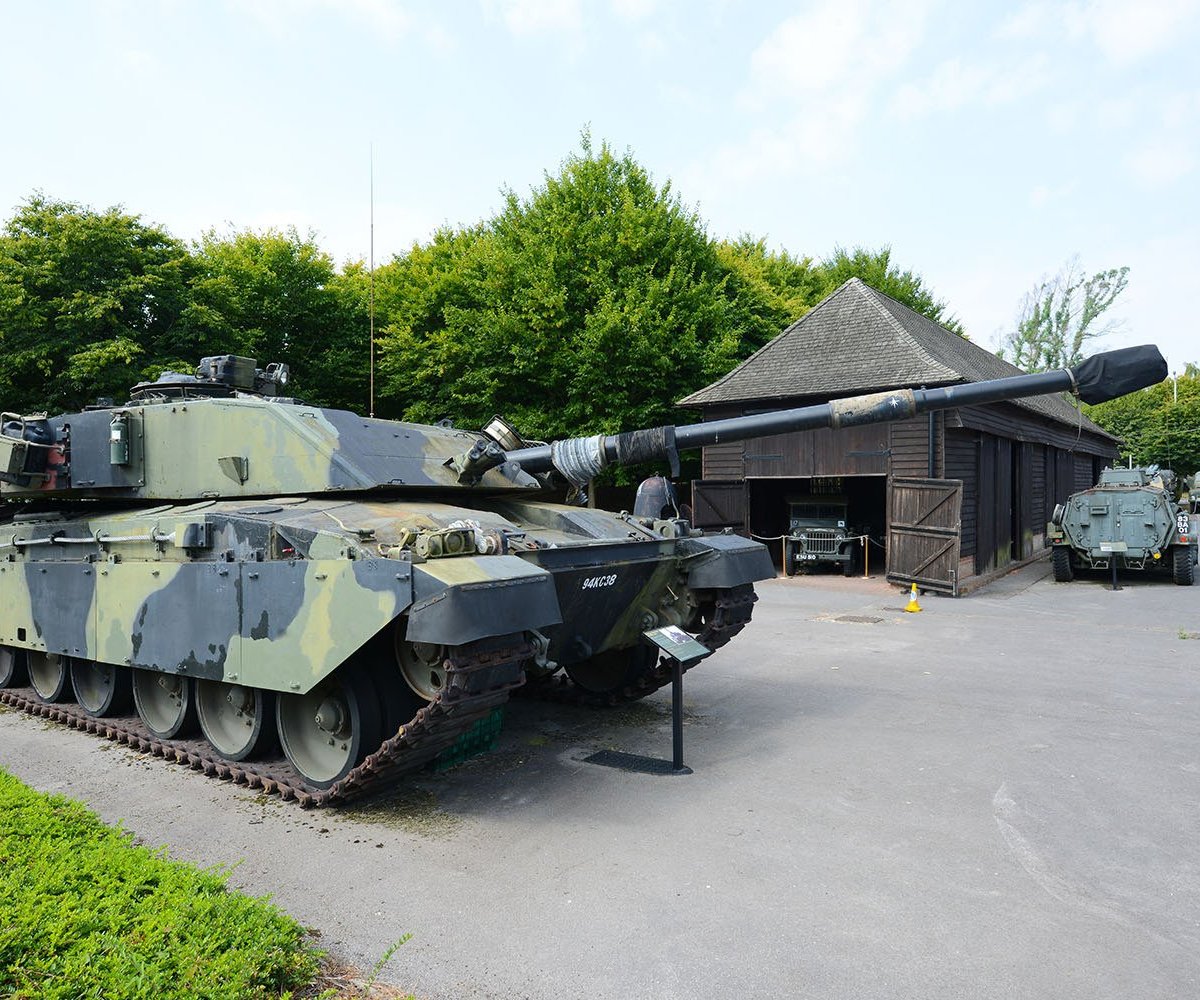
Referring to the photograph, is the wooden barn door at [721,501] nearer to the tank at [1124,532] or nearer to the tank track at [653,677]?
the tank at [1124,532]

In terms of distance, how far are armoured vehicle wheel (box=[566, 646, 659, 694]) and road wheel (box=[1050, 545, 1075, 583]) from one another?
1291 cm

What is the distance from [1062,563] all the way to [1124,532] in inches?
52.2

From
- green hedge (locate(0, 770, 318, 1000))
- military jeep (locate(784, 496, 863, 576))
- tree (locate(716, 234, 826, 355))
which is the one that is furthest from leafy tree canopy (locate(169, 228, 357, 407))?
green hedge (locate(0, 770, 318, 1000))

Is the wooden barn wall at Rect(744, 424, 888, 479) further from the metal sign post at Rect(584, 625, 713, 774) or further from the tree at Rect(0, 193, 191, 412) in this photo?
the tree at Rect(0, 193, 191, 412)

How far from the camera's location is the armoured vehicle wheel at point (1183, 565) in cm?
1720

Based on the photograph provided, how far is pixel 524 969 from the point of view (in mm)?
3875

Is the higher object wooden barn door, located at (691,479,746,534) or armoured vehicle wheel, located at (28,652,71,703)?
wooden barn door, located at (691,479,746,534)

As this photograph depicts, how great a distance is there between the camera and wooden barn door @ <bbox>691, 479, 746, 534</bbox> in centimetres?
2077

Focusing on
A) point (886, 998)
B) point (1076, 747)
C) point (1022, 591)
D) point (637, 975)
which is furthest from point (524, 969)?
point (1022, 591)

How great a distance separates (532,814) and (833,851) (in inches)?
72.1

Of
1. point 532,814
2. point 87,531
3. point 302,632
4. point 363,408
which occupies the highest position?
point 363,408

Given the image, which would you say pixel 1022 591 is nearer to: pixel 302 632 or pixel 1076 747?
pixel 1076 747

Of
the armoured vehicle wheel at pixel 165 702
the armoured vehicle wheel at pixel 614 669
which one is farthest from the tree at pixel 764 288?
the armoured vehicle wheel at pixel 165 702

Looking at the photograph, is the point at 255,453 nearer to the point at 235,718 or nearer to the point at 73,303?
the point at 235,718
